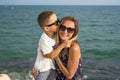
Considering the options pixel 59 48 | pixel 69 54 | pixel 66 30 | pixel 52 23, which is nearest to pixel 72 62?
pixel 69 54

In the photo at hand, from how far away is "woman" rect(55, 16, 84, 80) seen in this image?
3.77 metres

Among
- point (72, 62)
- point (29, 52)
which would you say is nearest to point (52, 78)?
point (72, 62)

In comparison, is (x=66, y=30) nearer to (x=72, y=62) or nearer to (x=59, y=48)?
(x=59, y=48)

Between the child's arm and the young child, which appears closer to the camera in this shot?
the child's arm

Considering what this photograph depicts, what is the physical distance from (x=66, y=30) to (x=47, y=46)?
15.1 inches

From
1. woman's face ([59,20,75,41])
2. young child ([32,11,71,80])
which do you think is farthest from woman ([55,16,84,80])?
young child ([32,11,71,80])

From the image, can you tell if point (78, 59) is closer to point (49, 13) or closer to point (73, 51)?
point (73, 51)

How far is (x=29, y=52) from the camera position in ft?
58.1

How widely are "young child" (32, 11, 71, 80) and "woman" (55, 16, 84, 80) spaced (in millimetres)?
148

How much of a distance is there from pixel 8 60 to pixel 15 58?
0.67m

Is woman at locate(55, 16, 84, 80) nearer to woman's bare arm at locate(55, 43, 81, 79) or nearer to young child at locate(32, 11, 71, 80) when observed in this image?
woman's bare arm at locate(55, 43, 81, 79)

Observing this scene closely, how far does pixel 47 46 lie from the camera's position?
406 cm

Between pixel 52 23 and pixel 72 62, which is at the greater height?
pixel 52 23

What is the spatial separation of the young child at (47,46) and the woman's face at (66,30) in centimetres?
18
